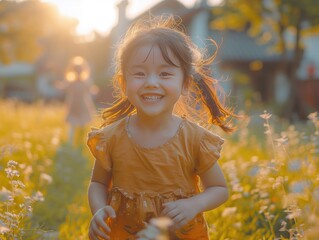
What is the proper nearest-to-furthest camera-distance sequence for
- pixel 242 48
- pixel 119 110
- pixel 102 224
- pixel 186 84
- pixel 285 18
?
pixel 102 224
pixel 186 84
pixel 119 110
pixel 285 18
pixel 242 48

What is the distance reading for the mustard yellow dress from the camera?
2.30 meters

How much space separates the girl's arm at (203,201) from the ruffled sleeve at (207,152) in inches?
1.7

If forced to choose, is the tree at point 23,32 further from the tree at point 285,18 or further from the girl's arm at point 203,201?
the girl's arm at point 203,201

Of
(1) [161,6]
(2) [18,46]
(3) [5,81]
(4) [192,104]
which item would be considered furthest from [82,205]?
(3) [5,81]

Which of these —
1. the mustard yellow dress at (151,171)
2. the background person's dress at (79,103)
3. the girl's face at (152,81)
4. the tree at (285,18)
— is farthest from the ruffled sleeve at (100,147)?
the tree at (285,18)

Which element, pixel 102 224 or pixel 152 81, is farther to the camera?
pixel 152 81

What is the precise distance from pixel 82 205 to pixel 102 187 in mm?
1811

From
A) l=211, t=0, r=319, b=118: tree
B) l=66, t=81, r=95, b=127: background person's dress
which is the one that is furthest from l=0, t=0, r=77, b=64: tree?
l=66, t=81, r=95, b=127: background person's dress

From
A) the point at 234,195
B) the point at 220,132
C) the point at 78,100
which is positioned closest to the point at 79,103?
the point at 78,100

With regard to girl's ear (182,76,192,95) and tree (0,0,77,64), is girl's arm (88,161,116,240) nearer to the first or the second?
girl's ear (182,76,192,95)

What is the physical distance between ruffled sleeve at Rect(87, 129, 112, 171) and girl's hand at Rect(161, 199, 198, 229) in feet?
1.44

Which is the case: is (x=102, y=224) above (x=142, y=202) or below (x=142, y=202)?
below

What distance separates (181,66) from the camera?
242 cm

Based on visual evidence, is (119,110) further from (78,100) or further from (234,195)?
(78,100)
